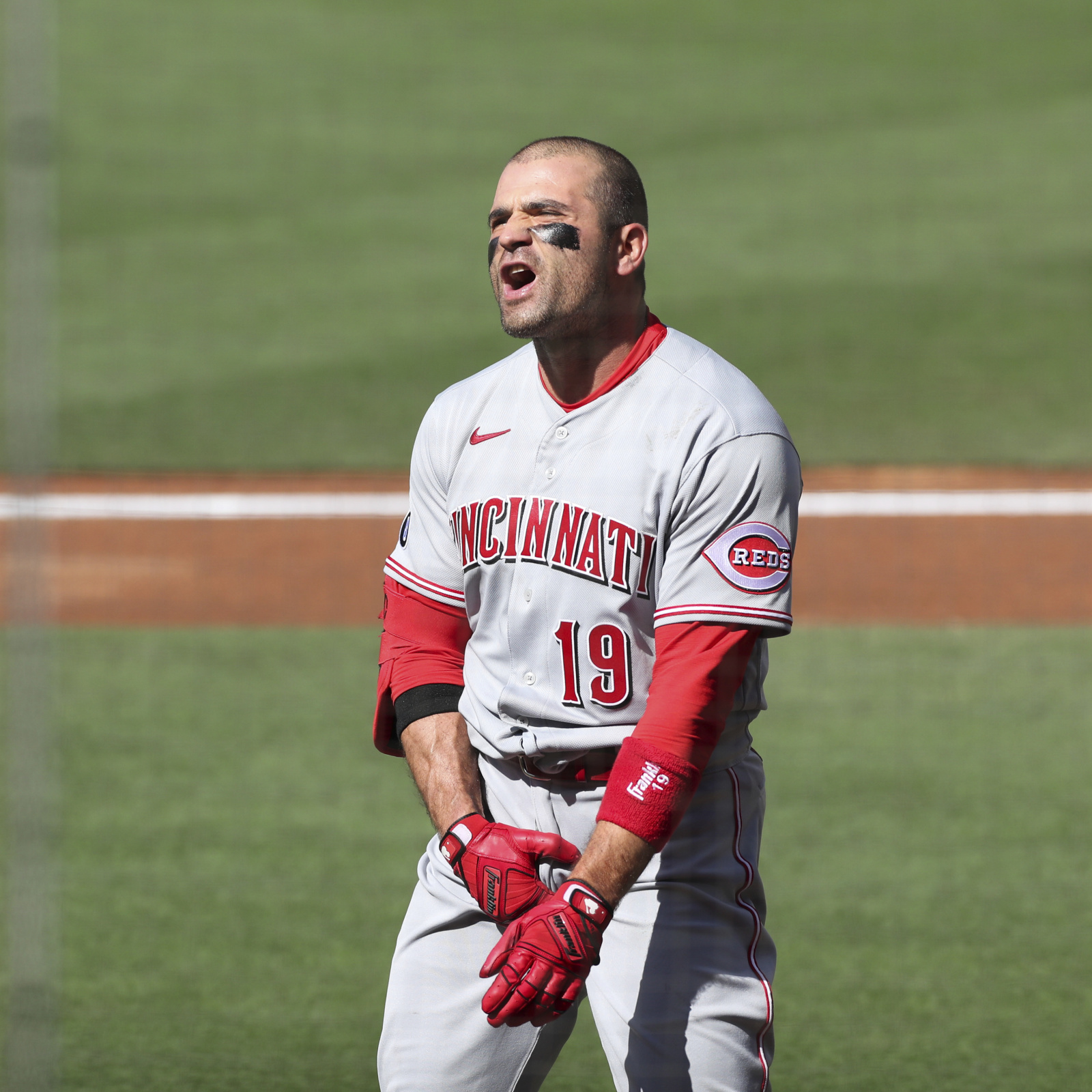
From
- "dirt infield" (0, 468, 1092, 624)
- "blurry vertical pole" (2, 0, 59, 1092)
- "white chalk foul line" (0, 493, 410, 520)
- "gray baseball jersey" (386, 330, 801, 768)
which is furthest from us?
"white chalk foul line" (0, 493, 410, 520)

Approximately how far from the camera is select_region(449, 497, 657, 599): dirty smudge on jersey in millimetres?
2496

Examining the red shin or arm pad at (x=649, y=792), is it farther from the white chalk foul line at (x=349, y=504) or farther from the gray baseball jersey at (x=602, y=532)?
the white chalk foul line at (x=349, y=504)

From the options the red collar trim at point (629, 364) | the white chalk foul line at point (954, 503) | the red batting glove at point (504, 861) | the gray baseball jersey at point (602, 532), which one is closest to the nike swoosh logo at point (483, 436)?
the gray baseball jersey at point (602, 532)

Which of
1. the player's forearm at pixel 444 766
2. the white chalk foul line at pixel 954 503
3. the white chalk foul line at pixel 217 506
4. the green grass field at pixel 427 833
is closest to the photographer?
the player's forearm at pixel 444 766

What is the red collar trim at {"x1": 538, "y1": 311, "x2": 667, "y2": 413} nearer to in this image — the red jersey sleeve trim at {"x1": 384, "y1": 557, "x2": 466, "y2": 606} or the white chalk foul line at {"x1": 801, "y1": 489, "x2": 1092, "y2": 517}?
the red jersey sleeve trim at {"x1": 384, "y1": 557, "x2": 466, "y2": 606}

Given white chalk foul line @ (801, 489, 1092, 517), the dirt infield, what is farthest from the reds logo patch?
white chalk foul line @ (801, 489, 1092, 517)

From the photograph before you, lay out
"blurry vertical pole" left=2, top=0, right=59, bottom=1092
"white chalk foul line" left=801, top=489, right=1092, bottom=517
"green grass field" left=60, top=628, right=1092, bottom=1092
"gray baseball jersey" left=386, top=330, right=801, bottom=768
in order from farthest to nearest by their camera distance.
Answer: "white chalk foul line" left=801, top=489, right=1092, bottom=517
"green grass field" left=60, top=628, right=1092, bottom=1092
"gray baseball jersey" left=386, top=330, right=801, bottom=768
"blurry vertical pole" left=2, top=0, right=59, bottom=1092

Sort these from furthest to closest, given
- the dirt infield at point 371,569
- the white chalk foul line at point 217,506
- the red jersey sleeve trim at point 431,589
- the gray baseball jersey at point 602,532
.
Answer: the white chalk foul line at point 217,506 → the dirt infield at point 371,569 → the red jersey sleeve trim at point 431,589 → the gray baseball jersey at point 602,532

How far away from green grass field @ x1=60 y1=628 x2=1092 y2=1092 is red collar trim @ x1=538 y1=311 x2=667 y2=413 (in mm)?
2098

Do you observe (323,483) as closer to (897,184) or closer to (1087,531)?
(1087,531)

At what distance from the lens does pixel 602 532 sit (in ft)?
8.21

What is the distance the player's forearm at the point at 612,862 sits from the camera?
2.34 metres

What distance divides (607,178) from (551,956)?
46.5 inches

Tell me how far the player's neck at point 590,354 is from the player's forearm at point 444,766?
59 cm
